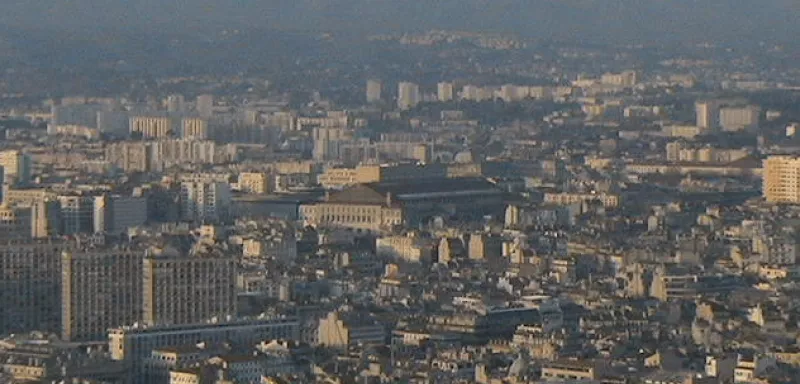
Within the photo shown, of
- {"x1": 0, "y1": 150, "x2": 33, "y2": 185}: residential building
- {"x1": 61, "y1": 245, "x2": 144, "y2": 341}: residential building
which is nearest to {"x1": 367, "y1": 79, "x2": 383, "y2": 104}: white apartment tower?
{"x1": 0, "y1": 150, "x2": 33, "y2": 185}: residential building

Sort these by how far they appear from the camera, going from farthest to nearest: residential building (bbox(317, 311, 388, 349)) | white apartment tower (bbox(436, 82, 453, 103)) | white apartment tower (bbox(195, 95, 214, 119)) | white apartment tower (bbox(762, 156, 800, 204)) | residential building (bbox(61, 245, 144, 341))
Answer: white apartment tower (bbox(436, 82, 453, 103)) → white apartment tower (bbox(195, 95, 214, 119)) → white apartment tower (bbox(762, 156, 800, 204)) → residential building (bbox(61, 245, 144, 341)) → residential building (bbox(317, 311, 388, 349))

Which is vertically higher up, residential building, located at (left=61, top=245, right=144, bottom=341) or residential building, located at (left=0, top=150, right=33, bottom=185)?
residential building, located at (left=0, top=150, right=33, bottom=185)

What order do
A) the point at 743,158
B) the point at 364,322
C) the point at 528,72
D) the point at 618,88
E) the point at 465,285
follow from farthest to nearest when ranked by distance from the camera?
the point at 528,72 < the point at 618,88 < the point at 743,158 < the point at 465,285 < the point at 364,322

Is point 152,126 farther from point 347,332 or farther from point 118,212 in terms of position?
point 347,332

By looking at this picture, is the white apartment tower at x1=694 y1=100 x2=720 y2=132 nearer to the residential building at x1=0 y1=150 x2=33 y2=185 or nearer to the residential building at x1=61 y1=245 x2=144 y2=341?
the residential building at x1=0 y1=150 x2=33 y2=185

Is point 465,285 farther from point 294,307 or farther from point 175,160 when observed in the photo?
point 175,160

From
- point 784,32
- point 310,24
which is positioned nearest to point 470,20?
point 310,24

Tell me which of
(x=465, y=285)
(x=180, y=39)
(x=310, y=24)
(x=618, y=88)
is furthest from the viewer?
(x=310, y=24)
